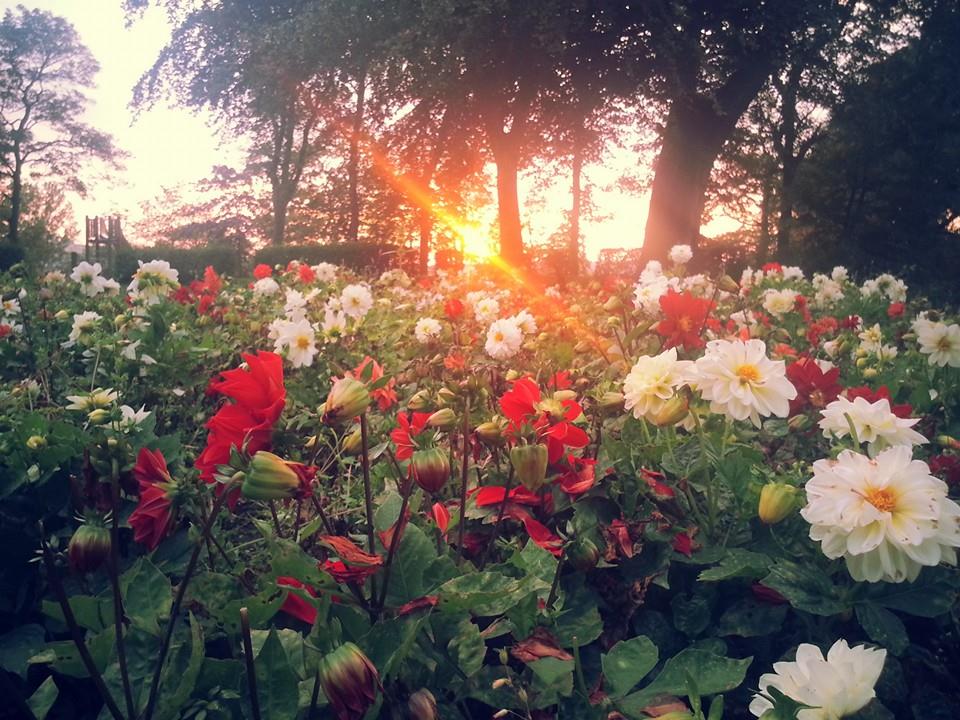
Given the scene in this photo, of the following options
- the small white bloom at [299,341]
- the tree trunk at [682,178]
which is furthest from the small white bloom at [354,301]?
the tree trunk at [682,178]

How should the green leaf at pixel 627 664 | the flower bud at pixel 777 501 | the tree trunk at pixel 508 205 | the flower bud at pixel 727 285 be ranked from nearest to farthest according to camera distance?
1. the green leaf at pixel 627 664
2. the flower bud at pixel 777 501
3. the flower bud at pixel 727 285
4. the tree trunk at pixel 508 205

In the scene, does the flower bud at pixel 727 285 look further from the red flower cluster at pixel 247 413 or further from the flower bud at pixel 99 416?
the flower bud at pixel 99 416

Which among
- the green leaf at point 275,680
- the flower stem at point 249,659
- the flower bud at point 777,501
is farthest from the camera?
the flower bud at point 777,501

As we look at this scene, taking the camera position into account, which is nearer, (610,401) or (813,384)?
(610,401)

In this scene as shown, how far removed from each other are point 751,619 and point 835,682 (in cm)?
29

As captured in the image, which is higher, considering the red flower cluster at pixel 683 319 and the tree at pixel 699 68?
the tree at pixel 699 68

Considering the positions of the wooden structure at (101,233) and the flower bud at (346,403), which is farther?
the wooden structure at (101,233)

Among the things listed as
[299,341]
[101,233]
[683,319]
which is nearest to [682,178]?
[683,319]

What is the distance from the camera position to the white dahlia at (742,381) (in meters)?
1.09

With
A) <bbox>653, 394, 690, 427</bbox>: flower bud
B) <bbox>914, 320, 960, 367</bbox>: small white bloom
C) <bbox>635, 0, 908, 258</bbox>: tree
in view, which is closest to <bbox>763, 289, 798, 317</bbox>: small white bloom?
<bbox>914, 320, 960, 367</bbox>: small white bloom

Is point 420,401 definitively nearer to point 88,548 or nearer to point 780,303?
point 88,548

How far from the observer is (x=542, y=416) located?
3.60 feet

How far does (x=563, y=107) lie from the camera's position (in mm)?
12633

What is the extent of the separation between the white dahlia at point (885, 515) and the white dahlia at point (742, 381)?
0.22m
